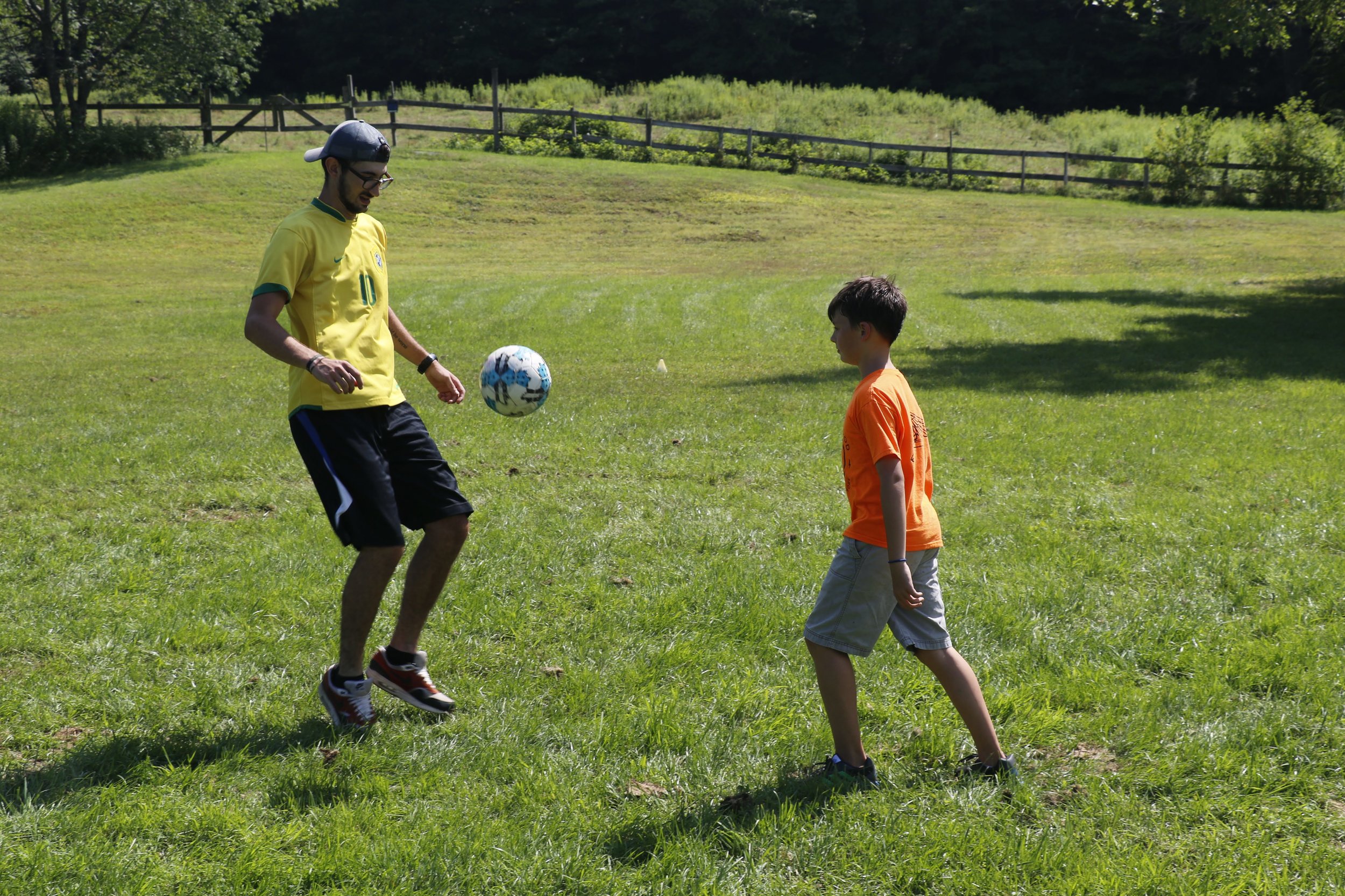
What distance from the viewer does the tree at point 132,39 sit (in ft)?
123

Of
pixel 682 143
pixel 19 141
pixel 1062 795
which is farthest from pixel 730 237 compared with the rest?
pixel 1062 795

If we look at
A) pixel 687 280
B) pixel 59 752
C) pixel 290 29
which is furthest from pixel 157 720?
pixel 290 29

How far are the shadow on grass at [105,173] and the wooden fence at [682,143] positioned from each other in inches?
121

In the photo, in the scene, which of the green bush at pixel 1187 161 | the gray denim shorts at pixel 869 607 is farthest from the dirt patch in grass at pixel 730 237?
the gray denim shorts at pixel 869 607

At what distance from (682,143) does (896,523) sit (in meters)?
42.2

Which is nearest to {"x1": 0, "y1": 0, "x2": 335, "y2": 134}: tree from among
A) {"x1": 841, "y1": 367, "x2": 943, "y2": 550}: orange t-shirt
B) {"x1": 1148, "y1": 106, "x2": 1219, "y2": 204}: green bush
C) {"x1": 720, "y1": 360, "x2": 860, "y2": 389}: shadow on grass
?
{"x1": 720, "y1": 360, "x2": 860, "y2": 389}: shadow on grass

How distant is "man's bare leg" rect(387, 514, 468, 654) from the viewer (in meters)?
4.45

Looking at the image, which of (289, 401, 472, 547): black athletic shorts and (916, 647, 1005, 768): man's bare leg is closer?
(916, 647, 1005, 768): man's bare leg

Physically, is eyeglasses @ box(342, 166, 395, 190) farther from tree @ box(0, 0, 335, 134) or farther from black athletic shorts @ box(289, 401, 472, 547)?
tree @ box(0, 0, 335, 134)

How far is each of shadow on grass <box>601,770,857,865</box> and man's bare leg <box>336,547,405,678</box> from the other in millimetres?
1365

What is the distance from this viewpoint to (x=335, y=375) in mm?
3811

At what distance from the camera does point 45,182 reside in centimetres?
3438

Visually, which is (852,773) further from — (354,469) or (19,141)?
(19,141)

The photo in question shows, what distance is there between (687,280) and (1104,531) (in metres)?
17.6
